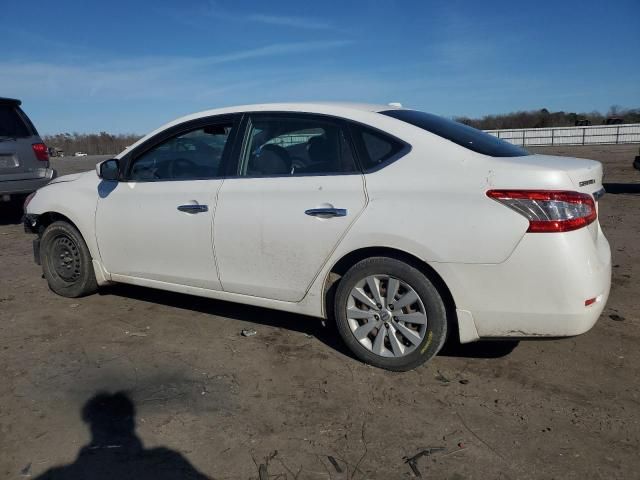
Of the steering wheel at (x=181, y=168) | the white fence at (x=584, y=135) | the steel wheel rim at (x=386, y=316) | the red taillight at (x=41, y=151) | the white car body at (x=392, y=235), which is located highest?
the red taillight at (x=41, y=151)

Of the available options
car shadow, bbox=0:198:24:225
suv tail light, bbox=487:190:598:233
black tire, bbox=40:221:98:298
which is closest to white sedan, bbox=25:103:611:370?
suv tail light, bbox=487:190:598:233

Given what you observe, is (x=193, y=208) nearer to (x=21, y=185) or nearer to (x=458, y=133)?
(x=458, y=133)

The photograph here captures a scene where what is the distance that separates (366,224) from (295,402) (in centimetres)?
116

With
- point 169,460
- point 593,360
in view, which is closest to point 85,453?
point 169,460

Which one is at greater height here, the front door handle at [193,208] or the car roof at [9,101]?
the car roof at [9,101]

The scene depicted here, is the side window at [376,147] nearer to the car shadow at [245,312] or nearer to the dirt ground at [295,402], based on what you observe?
the car shadow at [245,312]

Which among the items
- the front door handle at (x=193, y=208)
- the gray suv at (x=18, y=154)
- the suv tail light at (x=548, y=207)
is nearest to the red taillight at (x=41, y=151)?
the gray suv at (x=18, y=154)

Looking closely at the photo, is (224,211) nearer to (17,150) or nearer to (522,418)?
(522,418)

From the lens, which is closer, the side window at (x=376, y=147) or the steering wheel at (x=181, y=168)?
the side window at (x=376, y=147)

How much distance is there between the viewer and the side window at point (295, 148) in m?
3.68

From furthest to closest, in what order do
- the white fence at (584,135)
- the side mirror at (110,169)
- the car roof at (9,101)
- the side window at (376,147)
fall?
the white fence at (584,135), the car roof at (9,101), the side mirror at (110,169), the side window at (376,147)

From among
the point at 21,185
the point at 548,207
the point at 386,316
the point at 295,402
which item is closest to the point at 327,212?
the point at 386,316

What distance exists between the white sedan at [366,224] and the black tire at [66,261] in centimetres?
A: 31

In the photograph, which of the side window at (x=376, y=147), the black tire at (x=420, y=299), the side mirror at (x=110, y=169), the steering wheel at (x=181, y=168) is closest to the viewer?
the black tire at (x=420, y=299)
